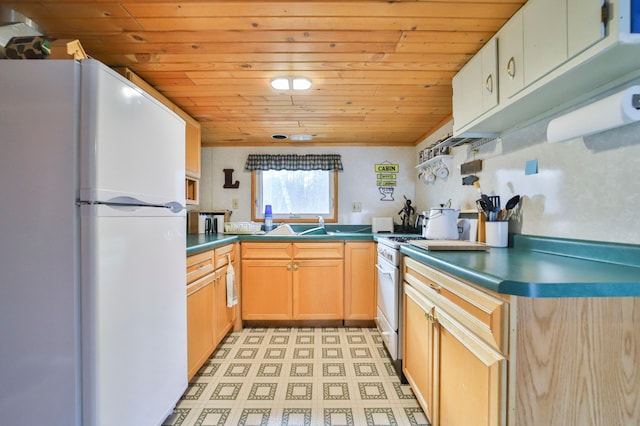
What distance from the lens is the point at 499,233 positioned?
1.57 m

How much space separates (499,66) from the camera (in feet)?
4.38

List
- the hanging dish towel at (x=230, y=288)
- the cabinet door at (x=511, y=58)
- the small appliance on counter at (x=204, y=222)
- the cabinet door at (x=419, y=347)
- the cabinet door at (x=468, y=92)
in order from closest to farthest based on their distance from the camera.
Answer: the cabinet door at (x=511, y=58), the cabinet door at (x=419, y=347), the cabinet door at (x=468, y=92), the hanging dish towel at (x=230, y=288), the small appliance on counter at (x=204, y=222)

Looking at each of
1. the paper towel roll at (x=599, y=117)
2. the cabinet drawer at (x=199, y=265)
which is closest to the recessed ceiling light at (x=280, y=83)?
the cabinet drawer at (x=199, y=265)

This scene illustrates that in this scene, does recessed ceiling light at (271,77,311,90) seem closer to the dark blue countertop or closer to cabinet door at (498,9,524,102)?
cabinet door at (498,9,524,102)

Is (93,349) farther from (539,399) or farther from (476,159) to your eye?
(476,159)

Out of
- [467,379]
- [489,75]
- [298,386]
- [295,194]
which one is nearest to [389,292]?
[298,386]

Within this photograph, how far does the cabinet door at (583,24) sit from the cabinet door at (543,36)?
2 cm

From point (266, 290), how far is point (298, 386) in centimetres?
103

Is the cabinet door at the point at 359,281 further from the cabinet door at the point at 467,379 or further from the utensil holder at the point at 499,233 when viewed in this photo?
the cabinet door at the point at 467,379

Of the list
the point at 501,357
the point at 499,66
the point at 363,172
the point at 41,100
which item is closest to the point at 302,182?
the point at 363,172

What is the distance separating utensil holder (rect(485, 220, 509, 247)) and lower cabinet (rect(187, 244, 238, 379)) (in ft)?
5.75

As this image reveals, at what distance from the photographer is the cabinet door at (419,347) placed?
1347 mm

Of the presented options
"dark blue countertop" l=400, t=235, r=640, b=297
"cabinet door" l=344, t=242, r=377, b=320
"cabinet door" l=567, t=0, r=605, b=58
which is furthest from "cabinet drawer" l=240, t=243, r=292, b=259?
"cabinet door" l=567, t=0, r=605, b=58

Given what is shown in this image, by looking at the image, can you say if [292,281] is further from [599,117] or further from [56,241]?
[599,117]
